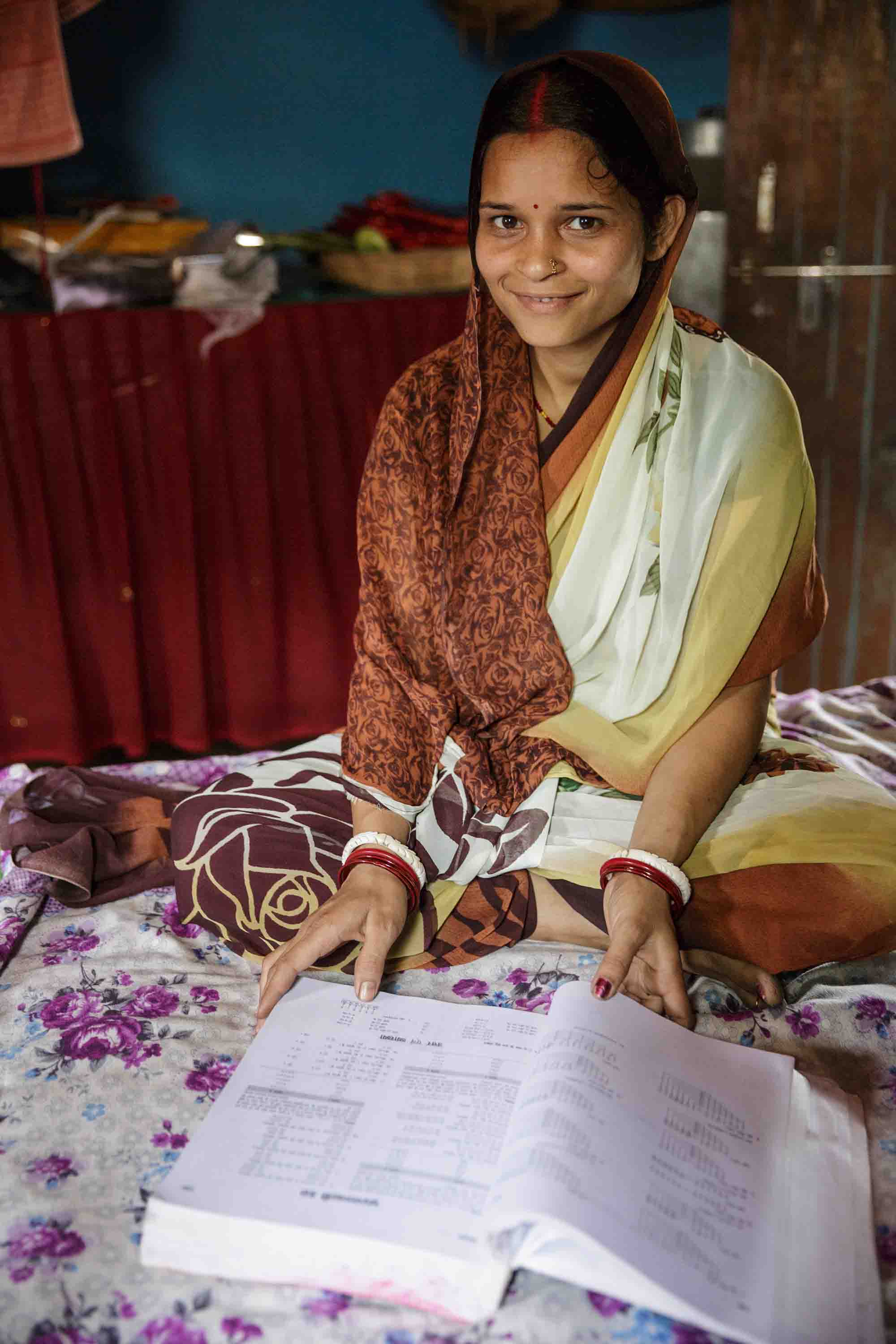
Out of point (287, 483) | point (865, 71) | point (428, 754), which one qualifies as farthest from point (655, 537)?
point (865, 71)

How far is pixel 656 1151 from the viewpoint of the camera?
68 centimetres

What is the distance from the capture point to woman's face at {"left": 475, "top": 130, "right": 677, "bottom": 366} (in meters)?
0.96

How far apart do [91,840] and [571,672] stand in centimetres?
51

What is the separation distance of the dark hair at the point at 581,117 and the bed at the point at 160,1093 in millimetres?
678

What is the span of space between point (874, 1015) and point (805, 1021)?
0.18ft

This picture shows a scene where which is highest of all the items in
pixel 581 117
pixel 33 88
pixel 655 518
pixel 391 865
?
pixel 33 88

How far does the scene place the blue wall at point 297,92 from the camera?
265 cm

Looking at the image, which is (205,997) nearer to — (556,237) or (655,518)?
(655,518)

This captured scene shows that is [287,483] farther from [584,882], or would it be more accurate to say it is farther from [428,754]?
[584,882]

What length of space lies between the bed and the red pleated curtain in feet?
3.35

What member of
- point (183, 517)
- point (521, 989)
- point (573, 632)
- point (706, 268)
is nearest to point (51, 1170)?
point (521, 989)

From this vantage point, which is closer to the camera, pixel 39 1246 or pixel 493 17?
pixel 39 1246

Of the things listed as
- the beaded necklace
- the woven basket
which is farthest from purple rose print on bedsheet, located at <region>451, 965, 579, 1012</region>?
the woven basket

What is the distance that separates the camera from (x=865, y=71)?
2.52 meters
